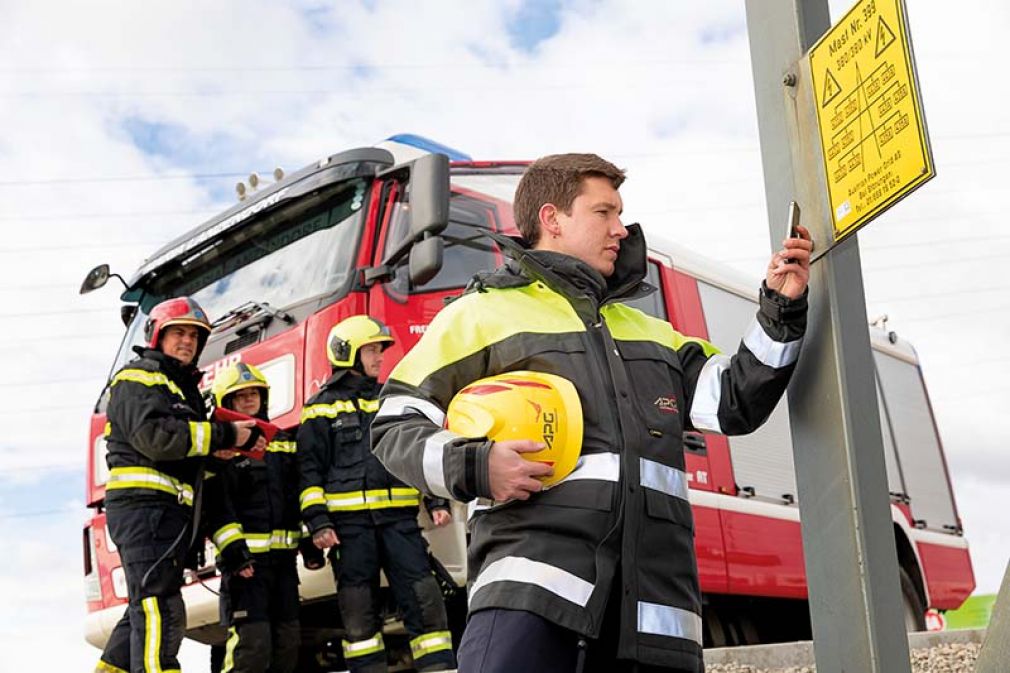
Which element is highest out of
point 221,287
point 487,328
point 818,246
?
point 221,287

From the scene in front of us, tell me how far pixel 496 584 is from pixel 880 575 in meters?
0.92

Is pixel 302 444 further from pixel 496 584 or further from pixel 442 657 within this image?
pixel 496 584

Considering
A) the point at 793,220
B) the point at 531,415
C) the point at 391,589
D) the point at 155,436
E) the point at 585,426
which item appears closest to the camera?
the point at 531,415

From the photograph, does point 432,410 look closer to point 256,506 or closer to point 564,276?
point 564,276

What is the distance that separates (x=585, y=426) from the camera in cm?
283

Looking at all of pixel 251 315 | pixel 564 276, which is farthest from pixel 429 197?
pixel 564 276

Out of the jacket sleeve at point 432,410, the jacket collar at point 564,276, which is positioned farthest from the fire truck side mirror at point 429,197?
the jacket sleeve at point 432,410

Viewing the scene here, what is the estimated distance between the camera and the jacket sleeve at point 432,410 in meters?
2.71

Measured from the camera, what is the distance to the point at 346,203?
7004 mm

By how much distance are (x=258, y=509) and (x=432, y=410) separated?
391cm

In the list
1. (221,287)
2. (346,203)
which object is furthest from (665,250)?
(221,287)

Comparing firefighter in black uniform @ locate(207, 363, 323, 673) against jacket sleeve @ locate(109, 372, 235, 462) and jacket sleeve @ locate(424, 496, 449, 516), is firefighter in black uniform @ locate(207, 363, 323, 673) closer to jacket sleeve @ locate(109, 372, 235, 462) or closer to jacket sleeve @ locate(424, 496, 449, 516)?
jacket sleeve @ locate(109, 372, 235, 462)

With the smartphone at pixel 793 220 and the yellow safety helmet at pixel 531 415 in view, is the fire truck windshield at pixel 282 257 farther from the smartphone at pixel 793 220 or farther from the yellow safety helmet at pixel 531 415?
the yellow safety helmet at pixel 531 415

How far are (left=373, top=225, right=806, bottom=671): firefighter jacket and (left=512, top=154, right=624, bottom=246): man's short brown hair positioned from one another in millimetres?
151
